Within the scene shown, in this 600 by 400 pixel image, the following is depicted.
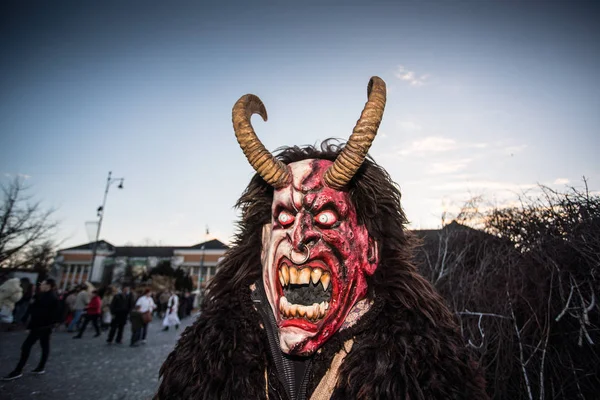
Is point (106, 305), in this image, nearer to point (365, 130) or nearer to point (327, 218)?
point (327, 218)

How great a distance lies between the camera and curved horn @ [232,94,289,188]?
2.10 metres

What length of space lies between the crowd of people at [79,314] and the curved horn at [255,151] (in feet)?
19.4

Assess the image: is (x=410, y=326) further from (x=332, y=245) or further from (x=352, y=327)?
(x=332, y=245)

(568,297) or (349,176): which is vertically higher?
(349,176)

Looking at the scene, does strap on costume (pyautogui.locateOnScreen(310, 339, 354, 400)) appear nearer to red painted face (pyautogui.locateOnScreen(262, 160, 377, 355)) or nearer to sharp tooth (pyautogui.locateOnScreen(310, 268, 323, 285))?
red painted face (pyautogui.locateOnScreen(262, 160, 377, 355))

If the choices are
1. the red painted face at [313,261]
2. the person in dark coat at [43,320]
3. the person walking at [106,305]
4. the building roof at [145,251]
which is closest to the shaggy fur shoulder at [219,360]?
the red painted face at [313,261]

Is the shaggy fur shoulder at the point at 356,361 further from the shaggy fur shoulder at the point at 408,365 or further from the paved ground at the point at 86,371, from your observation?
the paved ground at the point at 86,371

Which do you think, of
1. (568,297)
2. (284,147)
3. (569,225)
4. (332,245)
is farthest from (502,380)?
(284,147)

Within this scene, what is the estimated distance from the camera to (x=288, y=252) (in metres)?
1.91

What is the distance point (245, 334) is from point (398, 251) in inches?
44.6

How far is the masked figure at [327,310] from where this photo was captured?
1703 millimetres

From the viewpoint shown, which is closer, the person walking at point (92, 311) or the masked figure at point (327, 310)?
the masked figure at point (327, 310)

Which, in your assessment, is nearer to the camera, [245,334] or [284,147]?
[245,334]

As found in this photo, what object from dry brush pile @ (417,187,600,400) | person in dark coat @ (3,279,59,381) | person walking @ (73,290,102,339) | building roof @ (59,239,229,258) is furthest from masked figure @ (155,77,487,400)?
building roof @ (59,239,229,258)
